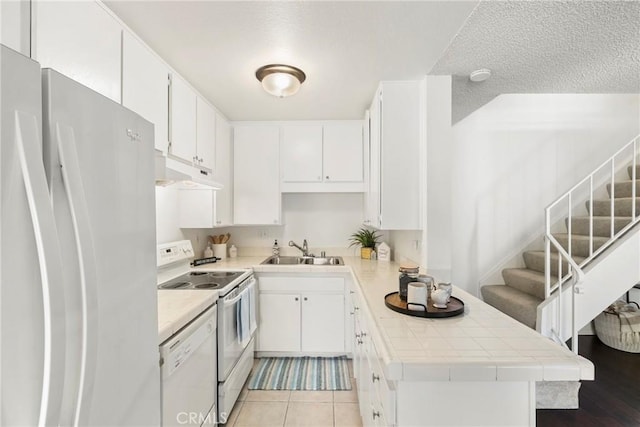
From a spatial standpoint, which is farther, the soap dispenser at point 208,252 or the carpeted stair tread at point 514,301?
the soap dispenser at point 208,252

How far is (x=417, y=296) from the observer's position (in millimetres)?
1393

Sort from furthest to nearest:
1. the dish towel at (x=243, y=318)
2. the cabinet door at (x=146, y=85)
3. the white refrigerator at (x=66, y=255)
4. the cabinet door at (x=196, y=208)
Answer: the cabinet door at (x=196, y=208) → the dish towel at (x=243, y=318) → the cabinet door at (x=146, y=85) → the white refrigerator at (x=66, y=255)

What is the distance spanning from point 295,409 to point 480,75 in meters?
2.73

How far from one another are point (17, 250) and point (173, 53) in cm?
168

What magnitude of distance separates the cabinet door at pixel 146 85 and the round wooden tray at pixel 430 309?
168cm

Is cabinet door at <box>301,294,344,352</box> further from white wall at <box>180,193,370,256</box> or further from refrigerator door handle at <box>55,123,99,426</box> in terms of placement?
refrigerator door handle at <box>55,123,99,426</box>

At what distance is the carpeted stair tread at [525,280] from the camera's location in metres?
2.67

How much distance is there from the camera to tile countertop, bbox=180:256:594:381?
3.12ft

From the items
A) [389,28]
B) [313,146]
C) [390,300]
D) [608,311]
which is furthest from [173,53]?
[608,311]

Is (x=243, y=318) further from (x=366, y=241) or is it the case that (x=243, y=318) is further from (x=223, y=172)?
(x=366, y=241)

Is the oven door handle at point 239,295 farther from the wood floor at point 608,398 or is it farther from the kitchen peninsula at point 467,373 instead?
the wood floor at point 608,398

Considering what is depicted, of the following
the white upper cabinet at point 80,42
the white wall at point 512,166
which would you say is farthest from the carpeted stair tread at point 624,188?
the white upper cabinet at point 80,42

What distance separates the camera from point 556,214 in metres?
3.27

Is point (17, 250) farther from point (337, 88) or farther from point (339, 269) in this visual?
point (339, 269)
